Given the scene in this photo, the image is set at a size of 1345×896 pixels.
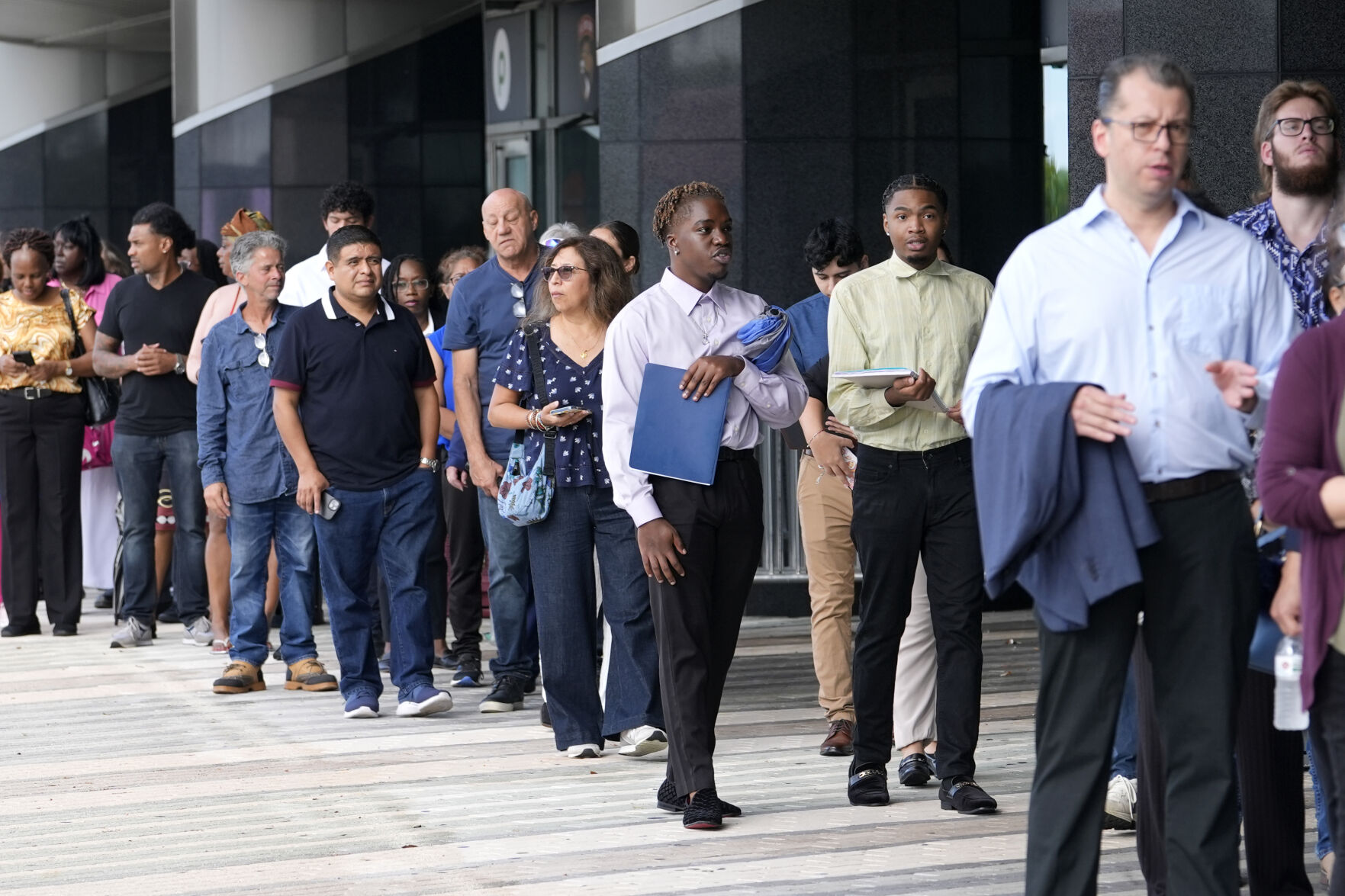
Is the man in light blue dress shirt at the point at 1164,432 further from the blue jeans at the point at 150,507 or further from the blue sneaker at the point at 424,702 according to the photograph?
the blue jeans at the point at 150,507

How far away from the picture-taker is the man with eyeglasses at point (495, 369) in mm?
8867

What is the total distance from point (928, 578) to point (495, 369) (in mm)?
2853

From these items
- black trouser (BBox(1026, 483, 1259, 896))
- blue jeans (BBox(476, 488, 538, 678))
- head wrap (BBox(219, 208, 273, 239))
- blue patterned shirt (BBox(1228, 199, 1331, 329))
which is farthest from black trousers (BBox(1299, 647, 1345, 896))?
head wrap (BBox(219, 208, 273, 239))

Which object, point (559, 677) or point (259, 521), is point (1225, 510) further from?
point (259, 521)

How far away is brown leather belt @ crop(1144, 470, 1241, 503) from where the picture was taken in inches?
174

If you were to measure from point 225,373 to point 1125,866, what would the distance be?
5.74 metres

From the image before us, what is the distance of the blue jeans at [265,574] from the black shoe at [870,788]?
153 inches

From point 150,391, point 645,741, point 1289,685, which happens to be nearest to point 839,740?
point 645,741

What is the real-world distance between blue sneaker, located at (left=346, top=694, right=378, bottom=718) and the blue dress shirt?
16.5 feet

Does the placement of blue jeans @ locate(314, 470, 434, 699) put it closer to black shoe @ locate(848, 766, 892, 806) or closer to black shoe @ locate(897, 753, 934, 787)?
black shoe @ locate(897, 753, 934, 787)

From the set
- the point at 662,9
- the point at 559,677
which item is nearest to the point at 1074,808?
the point at 559,677

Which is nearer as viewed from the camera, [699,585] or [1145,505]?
[1145,505]

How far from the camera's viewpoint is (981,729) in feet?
26.7

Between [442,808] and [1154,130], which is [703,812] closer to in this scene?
[442,808]
